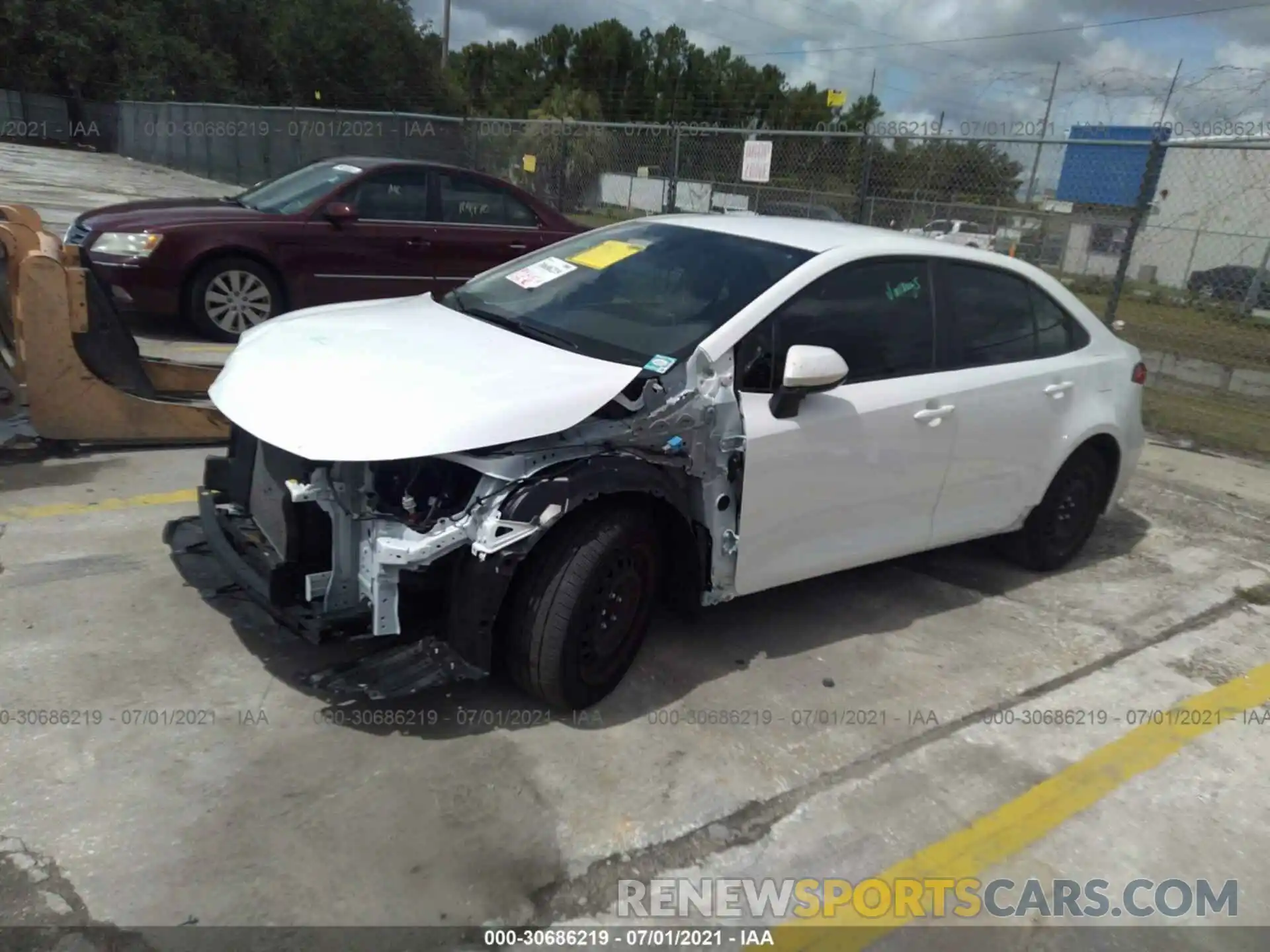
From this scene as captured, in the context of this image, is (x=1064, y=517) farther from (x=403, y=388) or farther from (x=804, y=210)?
(x=804, y=210)

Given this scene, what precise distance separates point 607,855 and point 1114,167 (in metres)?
18.0

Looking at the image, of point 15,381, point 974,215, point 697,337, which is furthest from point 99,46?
point 697,337

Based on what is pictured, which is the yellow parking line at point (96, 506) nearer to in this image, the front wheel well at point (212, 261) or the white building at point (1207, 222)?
the front wheel well at point (212, 261)

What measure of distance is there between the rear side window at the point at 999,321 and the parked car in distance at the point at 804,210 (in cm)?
606

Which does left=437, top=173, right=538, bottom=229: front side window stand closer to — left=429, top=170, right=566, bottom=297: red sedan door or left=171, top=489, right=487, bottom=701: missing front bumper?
left=429, top=170, right=566, bottom=297: red sedan door

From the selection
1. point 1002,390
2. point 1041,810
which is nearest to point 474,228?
point 1002,390

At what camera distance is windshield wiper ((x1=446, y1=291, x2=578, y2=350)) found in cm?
359

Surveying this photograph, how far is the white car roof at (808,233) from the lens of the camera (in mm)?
3971

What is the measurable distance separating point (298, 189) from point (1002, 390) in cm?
626

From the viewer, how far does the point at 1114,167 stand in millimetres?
17078

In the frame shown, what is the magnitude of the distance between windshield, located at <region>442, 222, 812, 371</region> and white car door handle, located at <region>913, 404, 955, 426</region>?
80 centimetres

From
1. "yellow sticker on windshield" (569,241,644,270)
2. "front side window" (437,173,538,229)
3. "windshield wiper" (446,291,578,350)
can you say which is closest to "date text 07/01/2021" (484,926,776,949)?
"windshield wiper" (446,291,578,350)

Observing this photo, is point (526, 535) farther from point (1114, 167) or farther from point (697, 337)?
point (1114, 167)

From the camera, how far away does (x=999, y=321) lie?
14.5 ft
